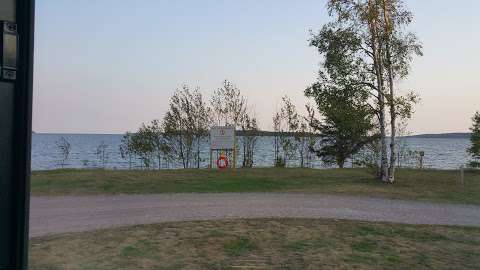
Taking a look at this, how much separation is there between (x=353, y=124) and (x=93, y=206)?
936 centimetres

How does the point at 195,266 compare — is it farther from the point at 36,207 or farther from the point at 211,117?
the point at 211,117

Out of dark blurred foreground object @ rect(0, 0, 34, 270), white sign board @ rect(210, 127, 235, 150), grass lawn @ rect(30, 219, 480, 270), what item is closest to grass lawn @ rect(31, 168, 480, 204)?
white sign board @ rect(210, 127, 235, 150)

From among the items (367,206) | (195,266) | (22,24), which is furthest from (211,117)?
(22,24)

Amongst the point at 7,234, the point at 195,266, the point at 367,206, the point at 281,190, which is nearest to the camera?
the point at 7,234

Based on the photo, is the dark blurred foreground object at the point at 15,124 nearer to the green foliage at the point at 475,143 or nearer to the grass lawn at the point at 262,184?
the grass lawn at the point at 262,184

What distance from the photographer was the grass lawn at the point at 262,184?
44.5 feet

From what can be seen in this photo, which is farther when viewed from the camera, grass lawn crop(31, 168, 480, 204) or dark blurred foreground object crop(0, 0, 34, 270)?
grass lawn crop(31, 168, 480, 204)

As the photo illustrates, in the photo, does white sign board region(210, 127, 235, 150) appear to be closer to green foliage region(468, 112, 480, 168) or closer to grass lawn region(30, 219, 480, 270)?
grass lawn region(30, 219, 480, 270)

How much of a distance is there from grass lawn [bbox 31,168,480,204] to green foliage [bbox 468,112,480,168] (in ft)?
22.2

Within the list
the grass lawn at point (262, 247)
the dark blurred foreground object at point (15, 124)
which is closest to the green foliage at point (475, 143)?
the grass lawn at point (262, 247)

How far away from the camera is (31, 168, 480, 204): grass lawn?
13555 mm

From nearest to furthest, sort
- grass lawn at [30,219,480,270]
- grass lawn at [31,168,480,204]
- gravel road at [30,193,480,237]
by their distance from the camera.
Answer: grass lawn at [30,219,480,270] < gravel road at [30,193,480,237] < grass lawn at [31,168,480,204]

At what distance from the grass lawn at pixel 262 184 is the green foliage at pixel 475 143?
678 cm

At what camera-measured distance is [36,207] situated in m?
10.6
